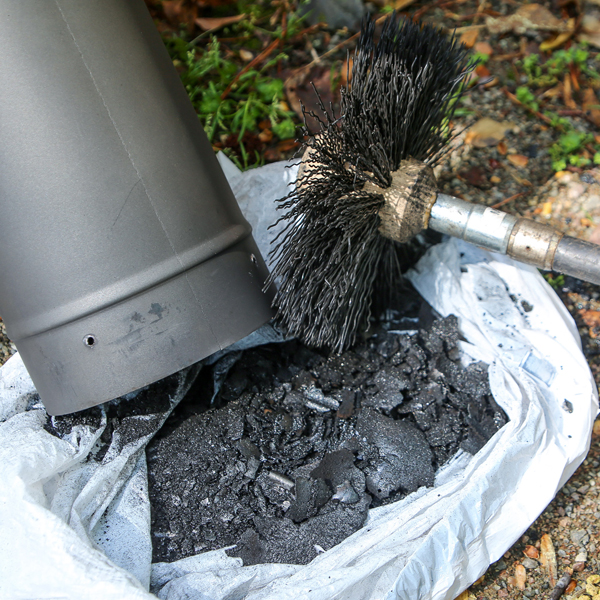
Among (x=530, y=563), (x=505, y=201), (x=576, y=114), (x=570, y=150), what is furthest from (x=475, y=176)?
(x=530, y=563)

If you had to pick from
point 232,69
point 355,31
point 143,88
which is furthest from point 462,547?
point 355,31

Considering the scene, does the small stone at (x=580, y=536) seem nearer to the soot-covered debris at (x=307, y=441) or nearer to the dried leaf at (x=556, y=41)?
the soot-covered debris at (x=307, y=441)

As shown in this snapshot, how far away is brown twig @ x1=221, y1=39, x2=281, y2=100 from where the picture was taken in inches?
72.1

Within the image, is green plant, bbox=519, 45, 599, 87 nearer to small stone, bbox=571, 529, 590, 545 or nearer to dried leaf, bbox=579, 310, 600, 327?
dried leaf, bbox=579, 310, 600, 327

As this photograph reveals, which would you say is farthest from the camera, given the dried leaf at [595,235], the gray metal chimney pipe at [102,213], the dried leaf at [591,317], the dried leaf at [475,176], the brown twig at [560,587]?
the dried leaf at [475,176]

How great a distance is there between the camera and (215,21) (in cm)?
194

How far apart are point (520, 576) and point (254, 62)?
5.30 ft

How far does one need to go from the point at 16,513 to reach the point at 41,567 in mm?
111

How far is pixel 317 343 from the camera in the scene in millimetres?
1327

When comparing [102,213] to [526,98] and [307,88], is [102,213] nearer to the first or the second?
[307,88]

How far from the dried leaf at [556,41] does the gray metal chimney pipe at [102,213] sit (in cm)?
137

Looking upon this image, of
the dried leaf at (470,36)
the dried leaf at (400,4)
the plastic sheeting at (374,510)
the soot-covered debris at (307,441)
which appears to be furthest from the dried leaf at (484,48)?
the soot-covered debris at (307,441)

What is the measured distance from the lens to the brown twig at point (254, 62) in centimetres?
183

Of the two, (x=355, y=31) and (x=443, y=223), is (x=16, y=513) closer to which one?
(x=443, y=223)
